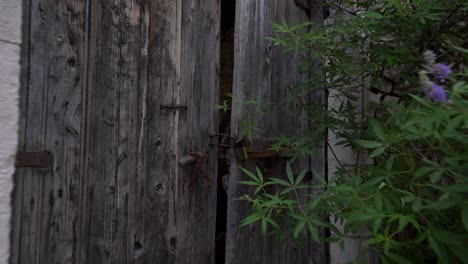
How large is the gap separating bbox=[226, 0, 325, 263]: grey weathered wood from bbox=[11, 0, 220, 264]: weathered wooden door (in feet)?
0.45

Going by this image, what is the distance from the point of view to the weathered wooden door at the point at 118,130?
131 cm

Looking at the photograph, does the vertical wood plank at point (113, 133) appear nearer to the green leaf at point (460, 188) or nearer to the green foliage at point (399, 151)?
the green foliage at point (399, 151)

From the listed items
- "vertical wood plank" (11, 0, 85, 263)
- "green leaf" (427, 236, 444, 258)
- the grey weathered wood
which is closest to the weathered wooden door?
"vertical wood plank" (11, 0, 85, 263)

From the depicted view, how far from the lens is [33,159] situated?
1278 mm

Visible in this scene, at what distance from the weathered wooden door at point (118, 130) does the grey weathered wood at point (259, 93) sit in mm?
136

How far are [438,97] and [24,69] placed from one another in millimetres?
1297

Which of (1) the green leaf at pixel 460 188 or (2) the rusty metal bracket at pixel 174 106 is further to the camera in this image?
(2) the rusty metal bracket at pixel 174 106

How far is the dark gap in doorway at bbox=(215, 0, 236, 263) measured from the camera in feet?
8.14

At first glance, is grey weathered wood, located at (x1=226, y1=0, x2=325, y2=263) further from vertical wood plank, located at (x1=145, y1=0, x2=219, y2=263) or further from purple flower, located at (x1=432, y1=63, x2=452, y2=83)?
purple flower, located at (x1=432, y1=63, x2=452, y2=83)

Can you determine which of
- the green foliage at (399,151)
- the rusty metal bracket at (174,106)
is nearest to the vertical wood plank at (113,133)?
the rusty metal bracket at (174,106)

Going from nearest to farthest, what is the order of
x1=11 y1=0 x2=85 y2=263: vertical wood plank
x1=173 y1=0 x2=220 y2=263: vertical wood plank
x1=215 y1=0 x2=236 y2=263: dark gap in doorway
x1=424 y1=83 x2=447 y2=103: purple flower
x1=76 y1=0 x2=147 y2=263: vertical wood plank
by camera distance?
1. x1=424 y1=83 x2=447 y2=103: purple flower
2. x1=11 y1=0 x2=85 y2=263: vertical wood plank
3. x1=76 y1=0 x2=147 y2=263: vertical wood plank
4. x1=173 y1=0 x2=220 y2=263: vertical wood plank
5. x1=215 y1=0 x2=236 y2=263: dark gap in doorway

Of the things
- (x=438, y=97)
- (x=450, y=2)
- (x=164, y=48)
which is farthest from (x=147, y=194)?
(x=450, y=2)

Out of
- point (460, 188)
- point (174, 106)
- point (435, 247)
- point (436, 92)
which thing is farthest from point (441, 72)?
point (174, 106)

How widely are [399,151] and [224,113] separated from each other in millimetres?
1509
